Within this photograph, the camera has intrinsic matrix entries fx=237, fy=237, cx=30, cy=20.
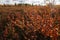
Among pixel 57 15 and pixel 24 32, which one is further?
pixel 57 15

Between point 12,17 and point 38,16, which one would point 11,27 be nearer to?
point 12,17

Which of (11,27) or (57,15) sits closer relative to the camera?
(11,27)

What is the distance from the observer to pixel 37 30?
19.2 feet

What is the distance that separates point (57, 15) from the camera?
630 centimetres

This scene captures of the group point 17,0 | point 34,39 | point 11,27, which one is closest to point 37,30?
point 34,39

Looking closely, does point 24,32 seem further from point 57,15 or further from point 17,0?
point 17,0

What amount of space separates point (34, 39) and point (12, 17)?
2.51 feet

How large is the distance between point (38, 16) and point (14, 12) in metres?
0.61

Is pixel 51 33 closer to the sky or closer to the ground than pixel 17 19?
closer to the ground

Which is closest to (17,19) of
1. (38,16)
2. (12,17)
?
(12,17)

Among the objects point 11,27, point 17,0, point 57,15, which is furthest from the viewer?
point 17,0

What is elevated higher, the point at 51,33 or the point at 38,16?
the point at 38,16

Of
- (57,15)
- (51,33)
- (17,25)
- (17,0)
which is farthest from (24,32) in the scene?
(17,0)

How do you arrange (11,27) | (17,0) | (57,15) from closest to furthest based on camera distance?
(11,27), (57,15), (17,0)
